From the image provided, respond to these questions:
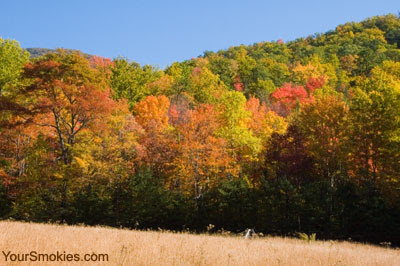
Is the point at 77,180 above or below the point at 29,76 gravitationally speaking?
below

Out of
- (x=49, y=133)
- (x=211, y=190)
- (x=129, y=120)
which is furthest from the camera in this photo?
(x=129, y=120)

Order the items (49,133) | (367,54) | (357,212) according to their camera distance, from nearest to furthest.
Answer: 1. (357,212)
2. (49,133)
3. (367,54)

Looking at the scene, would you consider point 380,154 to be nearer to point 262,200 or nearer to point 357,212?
point 357,212

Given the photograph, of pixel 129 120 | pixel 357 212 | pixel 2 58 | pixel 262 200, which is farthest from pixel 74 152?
pixel 2 58

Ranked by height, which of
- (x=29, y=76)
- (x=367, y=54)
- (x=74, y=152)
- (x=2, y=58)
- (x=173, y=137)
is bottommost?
(x=74, y=152)

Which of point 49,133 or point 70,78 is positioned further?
point 49,133

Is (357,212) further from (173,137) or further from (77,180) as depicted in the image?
(77,180)

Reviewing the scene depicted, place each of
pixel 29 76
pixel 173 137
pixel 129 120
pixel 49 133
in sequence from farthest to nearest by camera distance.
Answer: pixel 173 137, pixel 129 120, pixel 49 133, pixel 29 76

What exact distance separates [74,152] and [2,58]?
86.0ft

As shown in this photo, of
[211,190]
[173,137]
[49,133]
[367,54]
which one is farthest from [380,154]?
[367,54]

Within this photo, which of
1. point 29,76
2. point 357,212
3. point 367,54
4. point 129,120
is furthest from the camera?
point 367,54

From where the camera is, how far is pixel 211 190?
31750 mm

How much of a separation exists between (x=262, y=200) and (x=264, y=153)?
601 cm

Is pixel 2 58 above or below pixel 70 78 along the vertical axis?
above
